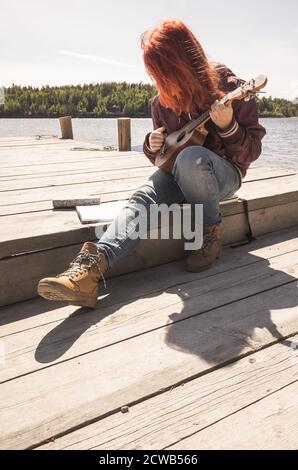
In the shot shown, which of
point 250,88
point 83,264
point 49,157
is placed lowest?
point 83,264

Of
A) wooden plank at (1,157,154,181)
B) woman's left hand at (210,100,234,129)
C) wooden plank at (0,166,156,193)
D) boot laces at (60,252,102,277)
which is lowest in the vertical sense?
boot laces at (60,252,102,277)

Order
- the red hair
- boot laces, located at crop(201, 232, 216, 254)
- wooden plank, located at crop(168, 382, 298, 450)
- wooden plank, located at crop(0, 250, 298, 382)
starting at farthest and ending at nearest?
1. boot laces, located at crop(201, 232, 216, 254)
2. the red hair
3. wooden plank, located at crop(0, 250, 298, 382)
4. wooden plank, located at crop(168, 382, 298, 450)

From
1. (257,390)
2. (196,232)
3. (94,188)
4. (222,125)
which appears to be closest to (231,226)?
(196,232)

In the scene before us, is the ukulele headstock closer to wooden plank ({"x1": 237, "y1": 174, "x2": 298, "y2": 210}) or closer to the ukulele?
the ukulele

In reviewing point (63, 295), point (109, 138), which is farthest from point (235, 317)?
point (109, 138)

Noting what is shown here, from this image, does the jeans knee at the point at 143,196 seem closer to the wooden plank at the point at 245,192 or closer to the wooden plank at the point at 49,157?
the wooden plank at the point at 245,192

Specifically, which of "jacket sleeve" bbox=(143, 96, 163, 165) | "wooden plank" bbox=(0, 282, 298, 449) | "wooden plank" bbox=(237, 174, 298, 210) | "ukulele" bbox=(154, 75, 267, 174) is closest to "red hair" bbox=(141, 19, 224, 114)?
"ukulele" bbox=(154, 75, 267, 174)

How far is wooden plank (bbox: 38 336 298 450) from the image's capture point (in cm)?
132

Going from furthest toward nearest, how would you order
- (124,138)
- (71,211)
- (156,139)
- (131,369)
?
1. (124,138)
2. (71,211)
3. (156,139)
4. (131,369)

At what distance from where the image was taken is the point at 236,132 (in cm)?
246

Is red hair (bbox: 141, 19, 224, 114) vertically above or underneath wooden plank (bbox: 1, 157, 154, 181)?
above

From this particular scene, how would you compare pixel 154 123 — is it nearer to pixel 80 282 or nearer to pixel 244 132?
pixel 244 132

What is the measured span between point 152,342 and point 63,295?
498 mm

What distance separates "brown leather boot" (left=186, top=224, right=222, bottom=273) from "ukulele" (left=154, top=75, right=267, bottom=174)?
48 cm
